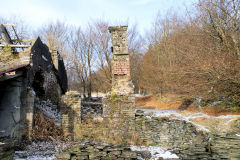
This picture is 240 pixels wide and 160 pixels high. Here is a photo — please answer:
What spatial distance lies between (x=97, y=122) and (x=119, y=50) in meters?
3.16

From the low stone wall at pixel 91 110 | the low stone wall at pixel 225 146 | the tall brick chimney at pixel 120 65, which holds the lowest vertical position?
the low stone wall at pixel 225 146

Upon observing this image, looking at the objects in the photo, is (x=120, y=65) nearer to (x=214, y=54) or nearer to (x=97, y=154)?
(x=97, y=154)

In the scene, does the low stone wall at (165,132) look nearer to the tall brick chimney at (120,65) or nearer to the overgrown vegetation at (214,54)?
the tall brick chimney at (120,65)

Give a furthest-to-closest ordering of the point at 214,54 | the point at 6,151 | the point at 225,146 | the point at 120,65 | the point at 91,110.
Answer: the point at 91,110, the point at 214,54, the point at 120,65, the point at 225,146, the point at 6,151

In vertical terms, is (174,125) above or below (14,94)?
below

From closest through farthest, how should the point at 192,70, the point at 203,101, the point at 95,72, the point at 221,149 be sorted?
1. the point at 221,149
2. the point at 192,70
3. the point at 203,101
4. the point at 95,72

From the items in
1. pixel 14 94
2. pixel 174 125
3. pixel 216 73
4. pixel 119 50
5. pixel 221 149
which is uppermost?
pixel 119 50

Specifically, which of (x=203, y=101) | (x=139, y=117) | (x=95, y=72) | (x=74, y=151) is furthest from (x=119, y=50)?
(x=95, y=72)

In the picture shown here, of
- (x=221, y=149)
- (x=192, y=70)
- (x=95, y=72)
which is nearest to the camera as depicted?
(x=221, y=149)

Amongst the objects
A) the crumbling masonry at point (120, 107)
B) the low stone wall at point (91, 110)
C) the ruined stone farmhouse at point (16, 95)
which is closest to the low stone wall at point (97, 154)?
the crumbling masonry at point (120, 107)

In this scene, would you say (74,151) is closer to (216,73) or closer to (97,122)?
(97,122)

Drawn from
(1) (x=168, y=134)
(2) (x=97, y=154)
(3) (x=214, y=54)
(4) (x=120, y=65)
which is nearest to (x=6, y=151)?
(2) (x=97, y=154)

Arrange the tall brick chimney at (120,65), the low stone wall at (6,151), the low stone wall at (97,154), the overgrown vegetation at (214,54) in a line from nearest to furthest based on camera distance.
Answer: the low stone wall at (6,151) < the low stone wall at (97,154) < the tall brick chimney at (120,65) < the overgrown vegetation at (214,54)

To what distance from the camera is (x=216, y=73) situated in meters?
9.38
